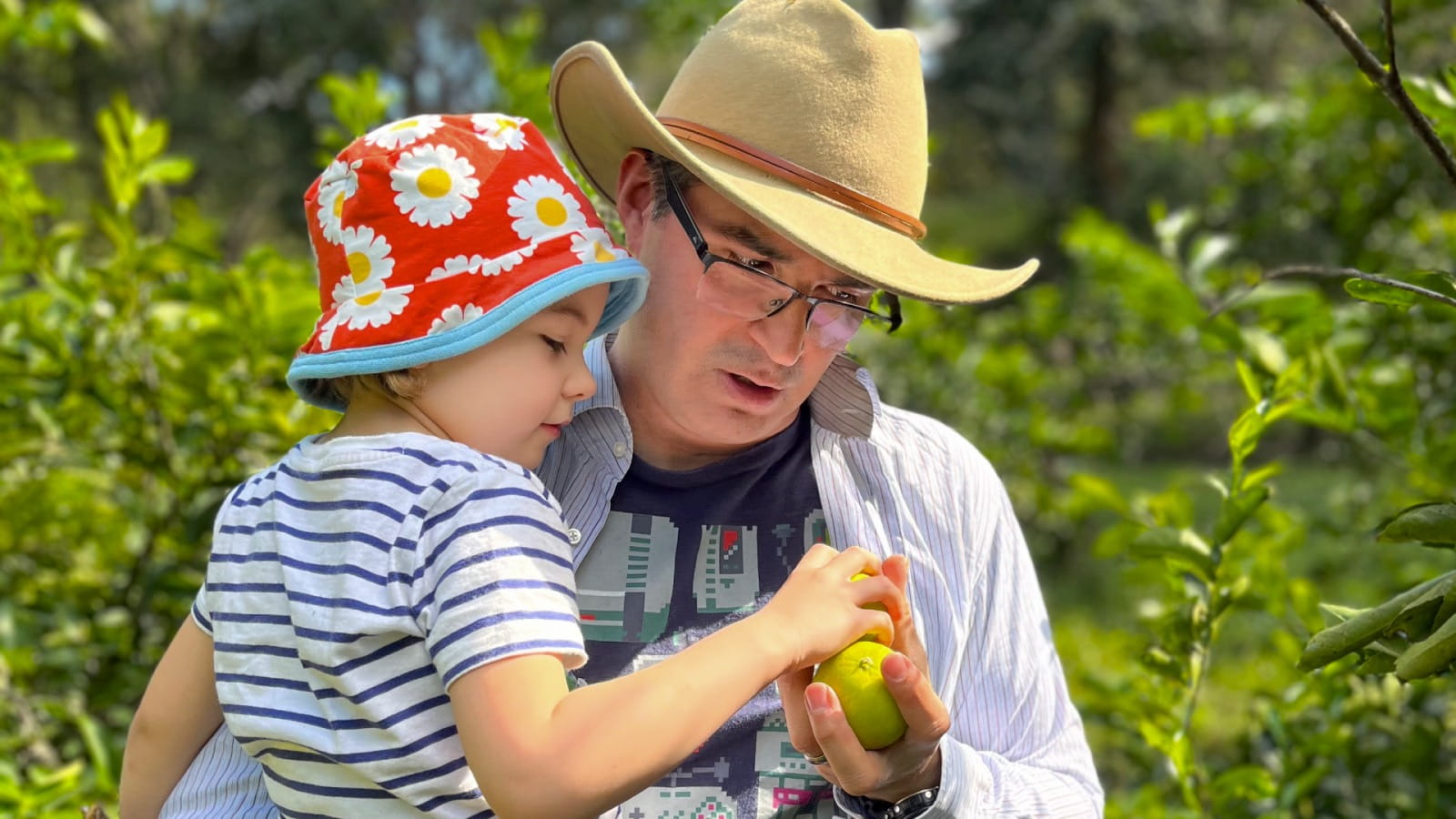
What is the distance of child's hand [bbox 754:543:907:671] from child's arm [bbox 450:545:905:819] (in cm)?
5

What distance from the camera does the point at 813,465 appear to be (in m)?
1.89

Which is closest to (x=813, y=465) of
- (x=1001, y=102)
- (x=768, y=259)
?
Result: (x=768, y=259)

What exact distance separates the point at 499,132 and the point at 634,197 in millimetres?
494

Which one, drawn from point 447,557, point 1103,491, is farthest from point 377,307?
point 1103,491

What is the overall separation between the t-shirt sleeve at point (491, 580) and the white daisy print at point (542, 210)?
273 millimetres

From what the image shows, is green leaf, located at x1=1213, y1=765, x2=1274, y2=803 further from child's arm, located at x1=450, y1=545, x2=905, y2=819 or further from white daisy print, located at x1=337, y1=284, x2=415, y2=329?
white daisy print, located at x1=337, y1=284, x2=415, y2=329

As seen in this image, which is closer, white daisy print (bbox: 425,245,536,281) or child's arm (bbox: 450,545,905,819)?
child's arm (bbox: 450,545,905,819)

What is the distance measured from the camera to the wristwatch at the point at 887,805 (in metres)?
1.59

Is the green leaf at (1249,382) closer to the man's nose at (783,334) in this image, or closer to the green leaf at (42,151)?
the man's nose at (783,334)

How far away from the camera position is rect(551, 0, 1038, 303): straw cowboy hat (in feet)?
5.74

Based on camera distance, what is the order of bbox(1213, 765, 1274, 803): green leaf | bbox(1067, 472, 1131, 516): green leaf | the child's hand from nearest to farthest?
1. the child's hand
2. bbox(1213, 765, 1274, 803): green leaf
3. bbox(1067, 472, 1131, 516): green leaf

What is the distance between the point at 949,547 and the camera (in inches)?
73.4

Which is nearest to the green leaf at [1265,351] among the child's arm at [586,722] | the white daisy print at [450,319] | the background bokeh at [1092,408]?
the background bokeh at [1092,408]

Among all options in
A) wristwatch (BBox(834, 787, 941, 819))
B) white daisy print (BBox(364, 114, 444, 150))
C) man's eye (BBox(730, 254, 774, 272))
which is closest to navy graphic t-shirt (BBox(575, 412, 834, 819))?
wristwatch (BBox(834, 787, 941, 819))
